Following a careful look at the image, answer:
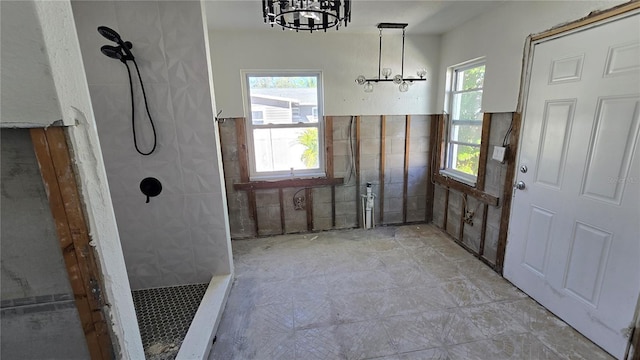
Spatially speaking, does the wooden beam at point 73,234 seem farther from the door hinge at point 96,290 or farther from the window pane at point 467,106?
the window pane at point 467,106

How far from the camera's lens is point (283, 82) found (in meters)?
3.32

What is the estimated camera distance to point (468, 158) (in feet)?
10.6

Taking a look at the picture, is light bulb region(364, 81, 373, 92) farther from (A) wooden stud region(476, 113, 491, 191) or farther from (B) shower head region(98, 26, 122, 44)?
(B) shower head region(98, 26, 122, 44)

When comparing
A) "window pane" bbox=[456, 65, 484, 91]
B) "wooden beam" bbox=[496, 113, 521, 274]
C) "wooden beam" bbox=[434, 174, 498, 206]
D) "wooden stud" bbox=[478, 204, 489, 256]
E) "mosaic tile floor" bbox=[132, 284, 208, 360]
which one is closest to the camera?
"mosaic tile floor" bbox=[132, 284, 208, 360]

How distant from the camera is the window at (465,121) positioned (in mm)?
3010

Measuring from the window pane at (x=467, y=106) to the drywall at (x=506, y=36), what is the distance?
22 centimetres

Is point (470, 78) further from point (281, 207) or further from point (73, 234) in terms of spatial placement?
point (73, 234)

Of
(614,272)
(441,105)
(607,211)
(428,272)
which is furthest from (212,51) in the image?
(614,272)

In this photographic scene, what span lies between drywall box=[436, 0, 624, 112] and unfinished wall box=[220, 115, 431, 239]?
1005 millimetres

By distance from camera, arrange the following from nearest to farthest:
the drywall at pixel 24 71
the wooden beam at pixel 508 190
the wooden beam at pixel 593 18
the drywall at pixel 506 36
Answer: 1. the drywall at pixel 24 71
2. the wooden beam at pixel 593 18
3. the drywall at pixel 506 36
4. the wooden beam at pixel 508 190

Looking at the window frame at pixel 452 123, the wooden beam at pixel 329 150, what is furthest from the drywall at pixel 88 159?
the window frame at pixel 452 123

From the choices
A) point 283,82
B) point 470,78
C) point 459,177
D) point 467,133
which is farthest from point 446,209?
point 283,82

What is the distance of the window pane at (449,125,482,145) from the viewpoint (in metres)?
3.02

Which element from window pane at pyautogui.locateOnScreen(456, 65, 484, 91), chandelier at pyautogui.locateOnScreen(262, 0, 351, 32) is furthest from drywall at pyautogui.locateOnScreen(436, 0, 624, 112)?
chandelier at pyautogui.locateOnScreen(262, 0, 351, 32)
